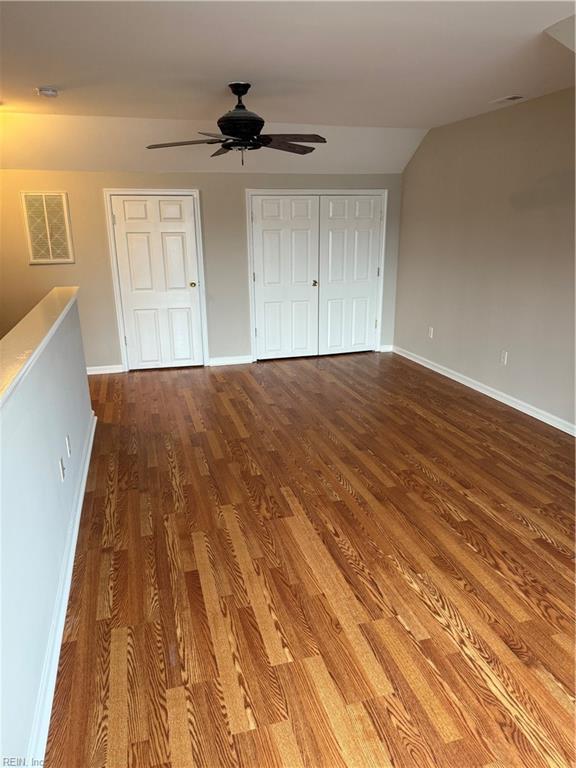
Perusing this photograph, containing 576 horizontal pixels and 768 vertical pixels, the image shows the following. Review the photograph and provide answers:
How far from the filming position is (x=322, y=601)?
2119 millimetres

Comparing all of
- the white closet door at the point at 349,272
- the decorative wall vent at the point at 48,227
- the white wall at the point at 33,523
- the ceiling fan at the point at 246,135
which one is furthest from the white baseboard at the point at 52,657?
the white closet door at the point at 349,272

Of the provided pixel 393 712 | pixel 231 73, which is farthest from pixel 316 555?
pixel 231 73

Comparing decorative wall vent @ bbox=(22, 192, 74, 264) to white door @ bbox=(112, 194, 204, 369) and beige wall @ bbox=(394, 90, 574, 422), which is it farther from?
beige wall @ bbox=(394, 90, 574, 422)

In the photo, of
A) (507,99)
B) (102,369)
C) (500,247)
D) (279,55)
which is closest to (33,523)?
(279,55)

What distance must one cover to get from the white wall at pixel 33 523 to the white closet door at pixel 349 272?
12.2 ft

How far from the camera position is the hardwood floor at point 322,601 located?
1566mm

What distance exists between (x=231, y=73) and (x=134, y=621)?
10.5ft

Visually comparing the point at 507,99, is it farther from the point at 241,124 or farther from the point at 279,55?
the point at 241,124

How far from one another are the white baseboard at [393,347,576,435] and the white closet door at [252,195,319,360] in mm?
1387

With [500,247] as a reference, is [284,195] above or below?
above

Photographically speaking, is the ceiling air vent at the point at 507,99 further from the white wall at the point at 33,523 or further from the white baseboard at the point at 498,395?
the white wall at the point at 33,523

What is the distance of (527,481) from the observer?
10.1 ft

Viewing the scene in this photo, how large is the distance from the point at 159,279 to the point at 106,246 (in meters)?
0.65

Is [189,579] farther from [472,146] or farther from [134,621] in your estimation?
[472,146]
